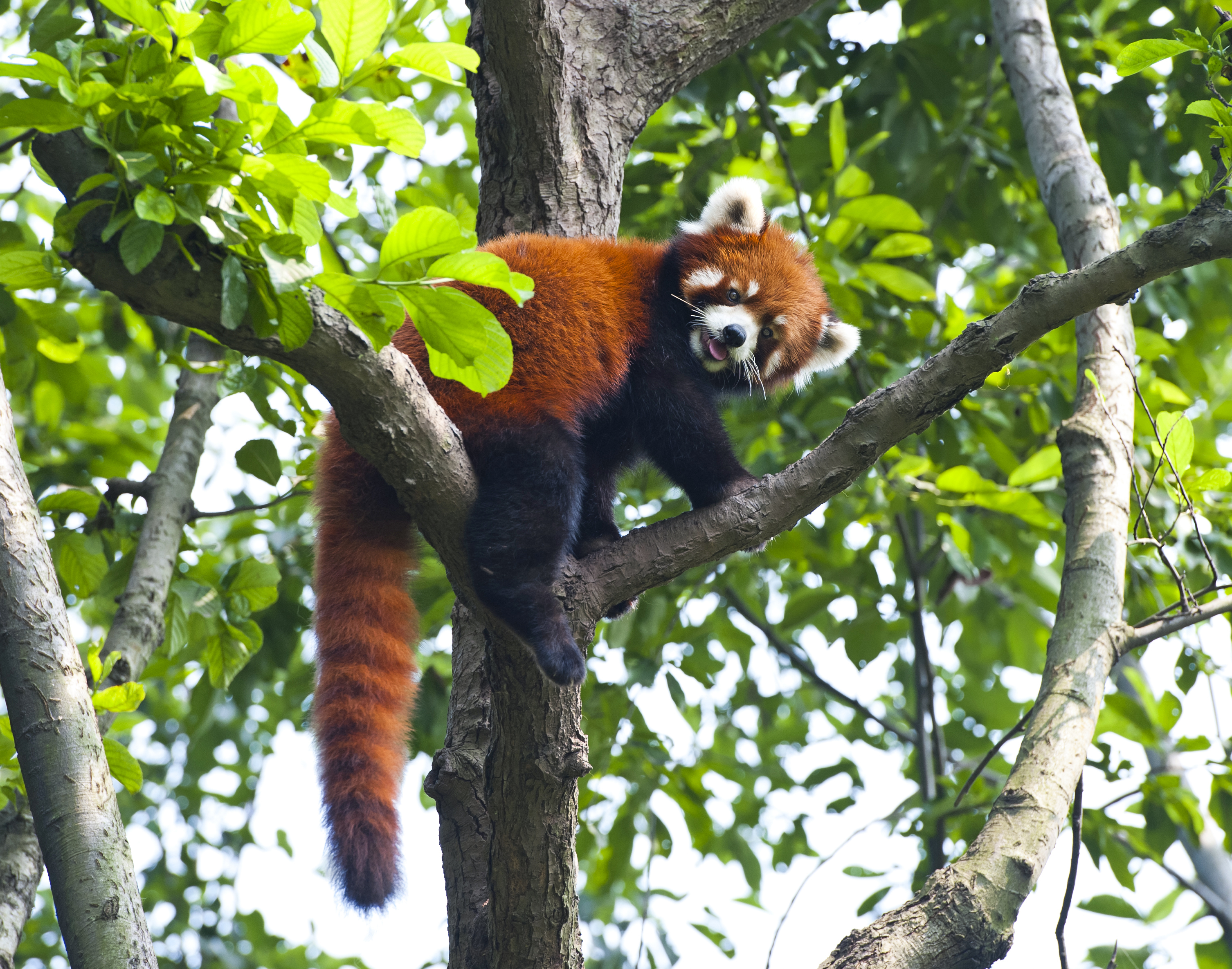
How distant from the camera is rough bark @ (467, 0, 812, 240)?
9.51 feet

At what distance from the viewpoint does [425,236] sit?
1.58 m

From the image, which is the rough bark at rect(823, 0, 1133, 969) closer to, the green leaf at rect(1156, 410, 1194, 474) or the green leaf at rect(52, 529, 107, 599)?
the green leaf at rect(1156, 410, 1194, 474)

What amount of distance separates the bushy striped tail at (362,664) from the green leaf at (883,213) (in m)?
2.08

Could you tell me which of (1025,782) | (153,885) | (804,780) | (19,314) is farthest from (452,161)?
(153,885)

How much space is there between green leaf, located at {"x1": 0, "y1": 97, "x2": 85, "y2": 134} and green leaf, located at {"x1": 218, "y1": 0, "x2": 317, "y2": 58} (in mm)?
258

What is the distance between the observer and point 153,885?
6367 mm

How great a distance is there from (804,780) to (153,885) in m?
4.33

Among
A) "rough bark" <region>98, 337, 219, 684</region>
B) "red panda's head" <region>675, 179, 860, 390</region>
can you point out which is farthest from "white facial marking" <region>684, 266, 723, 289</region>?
"rough bark" <region>98, 337, 219, 684</region>

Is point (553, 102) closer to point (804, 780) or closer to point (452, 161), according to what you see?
point (452, 161)

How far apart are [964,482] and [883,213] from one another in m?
1.03

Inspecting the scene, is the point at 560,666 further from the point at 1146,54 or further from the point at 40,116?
the point at 1146,54

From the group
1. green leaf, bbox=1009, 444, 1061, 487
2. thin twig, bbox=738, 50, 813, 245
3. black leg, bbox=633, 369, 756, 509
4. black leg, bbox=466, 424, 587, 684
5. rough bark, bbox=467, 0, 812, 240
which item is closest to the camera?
black leg, bbox=466, 424, 587, 684

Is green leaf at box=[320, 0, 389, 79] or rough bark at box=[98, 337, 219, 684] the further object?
rough bark at box=[98, 337, 219, 684]

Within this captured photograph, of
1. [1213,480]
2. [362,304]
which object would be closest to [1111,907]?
[1213,480]
